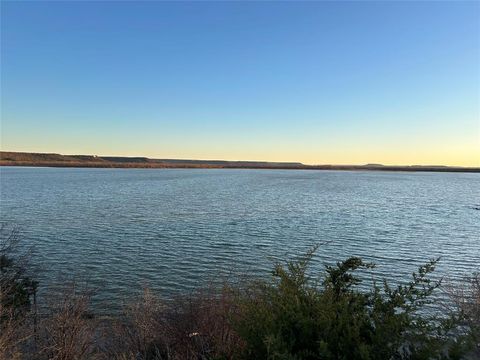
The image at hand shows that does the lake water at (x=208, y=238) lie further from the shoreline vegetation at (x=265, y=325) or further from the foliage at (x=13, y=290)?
the shoreline vegetation at (x=265, y=325)

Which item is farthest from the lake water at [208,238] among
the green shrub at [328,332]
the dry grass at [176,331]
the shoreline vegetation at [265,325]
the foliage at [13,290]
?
the green shrub at [328,332]

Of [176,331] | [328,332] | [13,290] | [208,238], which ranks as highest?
[328,332]

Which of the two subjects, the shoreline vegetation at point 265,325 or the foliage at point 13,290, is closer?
the shoreline vegetation at point 265,325

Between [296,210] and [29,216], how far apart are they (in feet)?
99.8

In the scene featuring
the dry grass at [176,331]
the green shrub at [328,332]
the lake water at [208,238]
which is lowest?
the lake water at [208,238]

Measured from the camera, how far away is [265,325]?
6348mm

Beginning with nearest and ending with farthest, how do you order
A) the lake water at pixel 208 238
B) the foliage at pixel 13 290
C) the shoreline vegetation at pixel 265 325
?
the shoreline vegetation at pixel 265 325 < the foliage at pixel 13 290 < the lake water at pixel 208 238

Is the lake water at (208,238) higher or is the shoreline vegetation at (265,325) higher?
the shoreline vegetation at (265,325)

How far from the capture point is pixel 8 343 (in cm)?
1063

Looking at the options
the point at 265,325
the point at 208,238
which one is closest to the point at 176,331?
the point at 265,325

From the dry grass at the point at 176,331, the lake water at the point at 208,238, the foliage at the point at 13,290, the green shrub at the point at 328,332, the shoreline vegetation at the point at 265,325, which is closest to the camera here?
the green shrub at the point at 328,332

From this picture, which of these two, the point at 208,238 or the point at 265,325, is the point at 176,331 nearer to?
the point at 265,325

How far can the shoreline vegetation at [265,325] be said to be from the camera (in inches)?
241

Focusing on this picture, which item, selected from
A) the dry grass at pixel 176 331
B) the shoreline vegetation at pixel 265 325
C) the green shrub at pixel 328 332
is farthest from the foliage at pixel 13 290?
the green shrub at pixel 328 332
